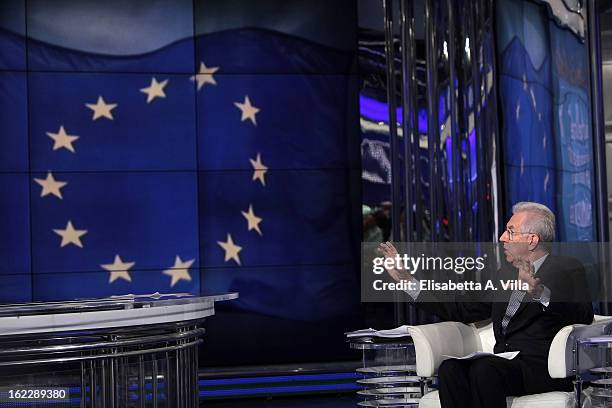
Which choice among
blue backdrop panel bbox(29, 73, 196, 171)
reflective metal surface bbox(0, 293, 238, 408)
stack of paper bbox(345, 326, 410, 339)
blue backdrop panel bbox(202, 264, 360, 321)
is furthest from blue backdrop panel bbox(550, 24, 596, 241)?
blue backdrop panel bbox(29, 73, 196, 171)

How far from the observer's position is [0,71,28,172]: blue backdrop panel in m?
6.67

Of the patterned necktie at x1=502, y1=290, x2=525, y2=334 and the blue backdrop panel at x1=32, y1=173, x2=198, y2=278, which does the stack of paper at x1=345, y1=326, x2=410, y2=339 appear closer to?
the patterned necktie at x1=502, y1=290, x2=525, y2=334

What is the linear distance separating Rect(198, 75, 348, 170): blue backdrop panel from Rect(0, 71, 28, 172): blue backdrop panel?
1.13 metres

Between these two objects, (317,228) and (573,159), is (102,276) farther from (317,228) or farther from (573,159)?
(573,159)

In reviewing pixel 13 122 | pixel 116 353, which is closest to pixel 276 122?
pixel 13 122

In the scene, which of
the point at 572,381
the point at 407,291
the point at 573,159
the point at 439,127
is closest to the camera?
the point at 572,381

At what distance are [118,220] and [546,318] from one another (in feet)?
11.9

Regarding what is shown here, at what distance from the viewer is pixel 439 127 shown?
6293 mm

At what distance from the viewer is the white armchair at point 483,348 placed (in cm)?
370

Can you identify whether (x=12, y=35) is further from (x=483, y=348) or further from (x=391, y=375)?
(x=483, y=348)

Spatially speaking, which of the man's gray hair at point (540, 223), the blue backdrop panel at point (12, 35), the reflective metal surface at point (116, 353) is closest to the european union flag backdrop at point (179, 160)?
the blue backdrop panel at point (12, 35)

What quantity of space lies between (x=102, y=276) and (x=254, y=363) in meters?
1.17

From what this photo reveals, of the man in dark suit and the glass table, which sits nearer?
the man in dark suit

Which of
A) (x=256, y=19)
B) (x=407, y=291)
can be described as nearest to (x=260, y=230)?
(x=256, y=19)
